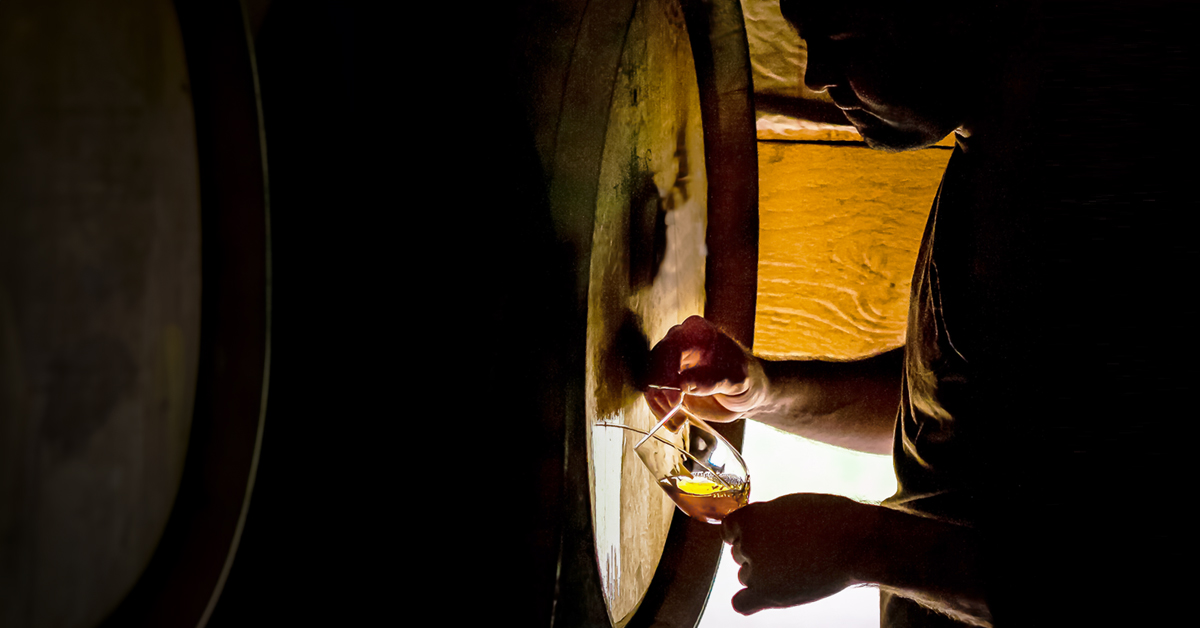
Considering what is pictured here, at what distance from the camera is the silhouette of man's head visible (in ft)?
3.50

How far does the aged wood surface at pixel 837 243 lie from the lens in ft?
7.24

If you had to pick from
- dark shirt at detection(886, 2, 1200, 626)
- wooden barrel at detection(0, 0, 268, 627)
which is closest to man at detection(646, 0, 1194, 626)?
dark shirt at detection(886, 2, 1200, 626)

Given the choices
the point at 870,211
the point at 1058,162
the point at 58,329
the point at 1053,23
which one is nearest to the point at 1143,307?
the point at 1058,162

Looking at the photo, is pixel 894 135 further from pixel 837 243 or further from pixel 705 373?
pixel 837 243

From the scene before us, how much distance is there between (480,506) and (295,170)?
1.22 feet

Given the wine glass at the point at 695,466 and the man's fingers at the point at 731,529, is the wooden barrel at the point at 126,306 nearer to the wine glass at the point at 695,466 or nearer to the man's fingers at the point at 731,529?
the wine glass at the point at 695,466

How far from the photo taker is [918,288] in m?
1.38

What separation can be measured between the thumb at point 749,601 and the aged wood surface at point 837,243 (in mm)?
1263

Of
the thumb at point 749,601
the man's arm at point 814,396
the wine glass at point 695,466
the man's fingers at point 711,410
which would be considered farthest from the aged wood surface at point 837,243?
the thumb at point 749,601

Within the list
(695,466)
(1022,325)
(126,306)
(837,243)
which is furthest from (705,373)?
(837,243)

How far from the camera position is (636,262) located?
98 centimetres

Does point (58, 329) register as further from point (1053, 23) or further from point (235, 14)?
point (1053, 23)

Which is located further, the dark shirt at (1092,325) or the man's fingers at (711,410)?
the man's fingers at (711,410)

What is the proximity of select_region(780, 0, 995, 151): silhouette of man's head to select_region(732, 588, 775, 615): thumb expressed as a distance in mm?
828
